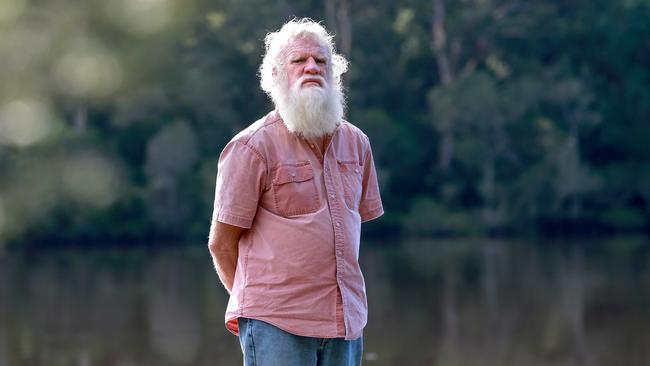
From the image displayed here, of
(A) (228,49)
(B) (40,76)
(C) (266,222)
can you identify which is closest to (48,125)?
(B) (40,76)

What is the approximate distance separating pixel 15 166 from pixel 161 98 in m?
4.52

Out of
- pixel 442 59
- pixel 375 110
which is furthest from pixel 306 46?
pixel 442 59

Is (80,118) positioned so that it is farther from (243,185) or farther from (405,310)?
(243,185)

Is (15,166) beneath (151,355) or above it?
above

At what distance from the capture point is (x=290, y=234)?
122 inches

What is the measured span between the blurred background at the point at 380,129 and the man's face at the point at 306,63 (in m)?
14.5

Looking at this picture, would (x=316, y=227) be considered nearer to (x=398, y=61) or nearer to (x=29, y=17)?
(x=29, y=17)

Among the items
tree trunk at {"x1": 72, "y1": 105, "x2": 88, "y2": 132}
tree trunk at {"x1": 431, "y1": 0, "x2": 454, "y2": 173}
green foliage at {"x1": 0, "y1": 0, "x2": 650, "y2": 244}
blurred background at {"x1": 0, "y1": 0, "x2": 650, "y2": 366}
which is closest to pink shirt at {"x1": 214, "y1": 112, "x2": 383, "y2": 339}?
blurred background at {"x1": 0, "y1": 0, "x2": 650, "y2": 366}

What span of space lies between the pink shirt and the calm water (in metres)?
6.24

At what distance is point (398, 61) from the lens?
33.2 metres

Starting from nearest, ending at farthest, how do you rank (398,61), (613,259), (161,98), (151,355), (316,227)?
(316,227), (151,355), (613,259), (161,98), (398,61)

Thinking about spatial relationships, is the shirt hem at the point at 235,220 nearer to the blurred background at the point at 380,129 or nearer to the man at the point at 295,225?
the man at the point at 295,225

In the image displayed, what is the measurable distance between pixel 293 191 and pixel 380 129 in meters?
27.5

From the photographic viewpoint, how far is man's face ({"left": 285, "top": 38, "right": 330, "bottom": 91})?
3225mm
